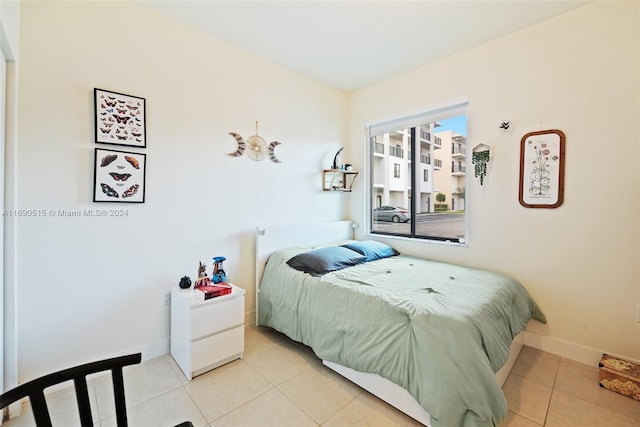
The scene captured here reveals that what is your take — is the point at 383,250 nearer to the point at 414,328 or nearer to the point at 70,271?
the point at 414,328

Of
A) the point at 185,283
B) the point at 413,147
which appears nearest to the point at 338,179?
the point at 413,147

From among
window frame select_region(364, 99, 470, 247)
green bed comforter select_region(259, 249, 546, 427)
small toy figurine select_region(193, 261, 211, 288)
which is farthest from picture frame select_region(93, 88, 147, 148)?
window frame select_region(364, 99, 470, 247)

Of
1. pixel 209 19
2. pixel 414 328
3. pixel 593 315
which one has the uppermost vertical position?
pixel 209 19

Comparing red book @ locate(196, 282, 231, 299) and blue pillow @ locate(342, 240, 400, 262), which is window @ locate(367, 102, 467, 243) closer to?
blue pillow @ locate(342, 240, 400, 262)

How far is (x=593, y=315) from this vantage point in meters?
2.17

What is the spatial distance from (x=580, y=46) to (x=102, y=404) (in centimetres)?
410

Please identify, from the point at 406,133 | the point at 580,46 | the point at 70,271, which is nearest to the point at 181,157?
the point at 70,271

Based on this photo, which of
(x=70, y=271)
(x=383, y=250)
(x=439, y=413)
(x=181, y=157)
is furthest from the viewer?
(x=383, y=250)

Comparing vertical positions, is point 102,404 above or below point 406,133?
below

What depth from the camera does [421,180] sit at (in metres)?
3.27

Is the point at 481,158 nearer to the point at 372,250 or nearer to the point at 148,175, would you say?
the point at 372,250

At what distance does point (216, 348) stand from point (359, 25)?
2.76 m

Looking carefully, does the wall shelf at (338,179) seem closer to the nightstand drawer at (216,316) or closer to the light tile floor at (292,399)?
the nightstand drawer at (216,316)

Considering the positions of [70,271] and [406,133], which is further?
[406,133]
